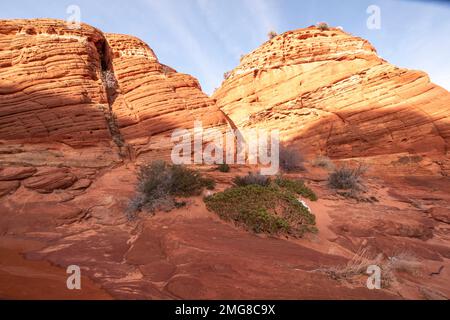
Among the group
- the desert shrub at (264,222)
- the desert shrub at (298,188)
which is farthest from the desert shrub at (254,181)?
the desert shrub at (264,222)

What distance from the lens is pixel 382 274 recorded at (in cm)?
326

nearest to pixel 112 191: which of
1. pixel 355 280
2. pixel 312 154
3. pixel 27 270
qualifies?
pixel 27 270

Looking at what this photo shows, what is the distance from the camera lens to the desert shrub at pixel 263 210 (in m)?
5.53

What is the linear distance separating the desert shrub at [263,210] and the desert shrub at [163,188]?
2.72 feet

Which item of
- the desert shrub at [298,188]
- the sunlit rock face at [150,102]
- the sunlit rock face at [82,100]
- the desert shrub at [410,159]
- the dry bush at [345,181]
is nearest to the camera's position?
the desert shrub at [298,188]

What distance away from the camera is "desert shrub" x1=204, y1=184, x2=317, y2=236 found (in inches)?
218

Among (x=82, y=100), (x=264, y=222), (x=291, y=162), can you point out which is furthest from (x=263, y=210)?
(x=82, y=100)

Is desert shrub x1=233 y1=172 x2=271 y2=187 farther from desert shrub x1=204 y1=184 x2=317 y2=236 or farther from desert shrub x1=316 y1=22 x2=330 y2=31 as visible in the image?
desert shrub x1=316 y1=22 x2=330 y2=31

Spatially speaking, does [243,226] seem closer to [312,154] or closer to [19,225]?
[19,225]

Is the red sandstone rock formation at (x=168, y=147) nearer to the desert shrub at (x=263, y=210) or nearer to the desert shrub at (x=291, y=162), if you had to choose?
the desert shrub at (x=263, y=210)

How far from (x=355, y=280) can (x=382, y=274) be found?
1.44 feet

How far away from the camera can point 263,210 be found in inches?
231

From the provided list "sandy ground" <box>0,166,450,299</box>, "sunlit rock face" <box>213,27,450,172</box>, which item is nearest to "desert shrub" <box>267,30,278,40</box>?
"sunlit rock face" <box>213,27,450,172</box>

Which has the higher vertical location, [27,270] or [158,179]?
[158,179]
